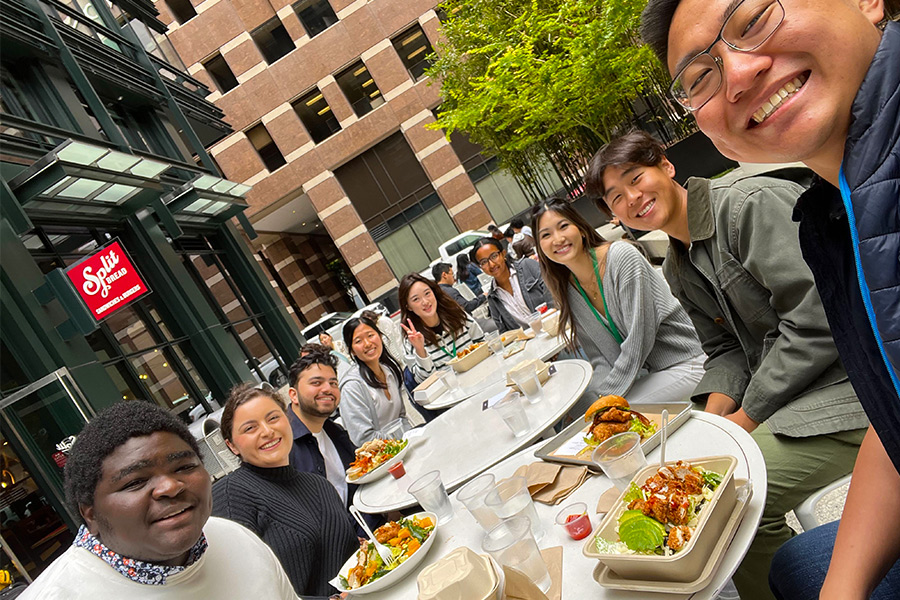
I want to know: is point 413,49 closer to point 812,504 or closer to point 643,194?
point 643,194

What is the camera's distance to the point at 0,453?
222 inches

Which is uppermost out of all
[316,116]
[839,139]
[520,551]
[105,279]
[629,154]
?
[316,116]

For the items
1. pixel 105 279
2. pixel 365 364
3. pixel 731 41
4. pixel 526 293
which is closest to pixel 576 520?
pixel 731 41

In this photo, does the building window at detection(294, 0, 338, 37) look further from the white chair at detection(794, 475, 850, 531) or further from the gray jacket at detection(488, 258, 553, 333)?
the white chair at detection(794, 475, 850, 531)

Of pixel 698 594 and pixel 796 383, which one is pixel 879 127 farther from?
pixel 796 383

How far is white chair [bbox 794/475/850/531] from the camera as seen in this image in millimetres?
2043

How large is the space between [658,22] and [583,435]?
1.61 m

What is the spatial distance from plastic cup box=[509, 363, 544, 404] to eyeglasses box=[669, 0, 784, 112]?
6.97 ft

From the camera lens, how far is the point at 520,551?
1564mm

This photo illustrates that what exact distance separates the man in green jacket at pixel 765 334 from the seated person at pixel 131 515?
1.90m

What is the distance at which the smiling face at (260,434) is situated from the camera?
3047 mm

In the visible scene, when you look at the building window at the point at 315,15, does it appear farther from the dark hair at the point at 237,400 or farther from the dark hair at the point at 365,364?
the dark hair at the point at 237,400

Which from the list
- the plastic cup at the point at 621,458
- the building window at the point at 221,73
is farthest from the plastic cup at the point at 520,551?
the building window at the point at 221,73

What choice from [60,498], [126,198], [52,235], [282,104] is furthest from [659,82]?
[282,104]
